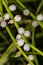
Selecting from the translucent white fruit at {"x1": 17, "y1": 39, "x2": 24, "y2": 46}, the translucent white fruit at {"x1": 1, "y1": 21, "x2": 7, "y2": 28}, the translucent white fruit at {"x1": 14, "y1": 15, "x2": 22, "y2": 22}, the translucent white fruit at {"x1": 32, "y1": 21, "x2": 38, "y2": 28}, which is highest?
the translucent white fruit at {"x1": 14, "y1": 15, "x2": 22, "y2": 22}

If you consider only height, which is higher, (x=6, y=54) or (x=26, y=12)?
(x=26, y=12)

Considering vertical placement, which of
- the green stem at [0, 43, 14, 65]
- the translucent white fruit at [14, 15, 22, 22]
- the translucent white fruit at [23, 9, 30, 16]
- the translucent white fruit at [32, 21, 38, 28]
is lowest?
the green stem at [0, 43, 14, 65]

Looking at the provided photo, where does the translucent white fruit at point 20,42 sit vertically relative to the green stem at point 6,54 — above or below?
above

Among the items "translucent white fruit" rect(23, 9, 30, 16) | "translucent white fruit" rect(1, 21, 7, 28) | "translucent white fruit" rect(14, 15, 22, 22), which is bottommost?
"translucent white fruit" rect(1, 21, 7, 28)

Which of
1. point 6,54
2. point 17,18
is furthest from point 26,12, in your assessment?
point 6,54

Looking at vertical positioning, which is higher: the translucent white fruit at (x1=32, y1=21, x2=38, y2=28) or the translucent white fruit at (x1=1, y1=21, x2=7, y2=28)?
the translucent white fruit at (x1=1, y1=21, x2=7, y2=28)

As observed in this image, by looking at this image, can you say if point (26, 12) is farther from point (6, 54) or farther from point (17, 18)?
point (6, 54)

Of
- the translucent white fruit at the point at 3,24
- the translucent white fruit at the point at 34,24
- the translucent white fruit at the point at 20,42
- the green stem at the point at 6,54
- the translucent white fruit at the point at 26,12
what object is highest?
the translucent white fruit at the point at 26,12

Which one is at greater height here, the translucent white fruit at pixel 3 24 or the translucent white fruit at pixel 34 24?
the translucent white fruit at pixel 3 24

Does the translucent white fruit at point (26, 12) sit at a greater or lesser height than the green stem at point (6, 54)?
greater

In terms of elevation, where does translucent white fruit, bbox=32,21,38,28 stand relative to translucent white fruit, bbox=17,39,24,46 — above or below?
above

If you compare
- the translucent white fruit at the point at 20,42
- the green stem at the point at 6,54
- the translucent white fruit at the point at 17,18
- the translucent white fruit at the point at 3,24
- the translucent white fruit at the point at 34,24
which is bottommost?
the green stem at the point at 6,54

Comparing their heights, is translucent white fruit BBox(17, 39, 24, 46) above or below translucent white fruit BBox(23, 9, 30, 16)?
below

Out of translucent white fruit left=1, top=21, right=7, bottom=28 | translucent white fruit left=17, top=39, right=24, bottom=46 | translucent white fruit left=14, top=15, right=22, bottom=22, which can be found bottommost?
translucent white fruit left=17, top=39, right=24, bottom=46
